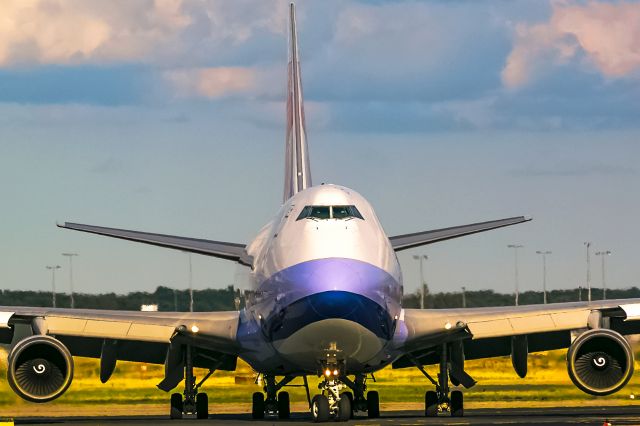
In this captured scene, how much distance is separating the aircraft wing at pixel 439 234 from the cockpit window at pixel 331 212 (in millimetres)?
3896

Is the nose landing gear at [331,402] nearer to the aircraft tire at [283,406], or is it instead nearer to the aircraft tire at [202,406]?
the aircraft tire at [283,406]

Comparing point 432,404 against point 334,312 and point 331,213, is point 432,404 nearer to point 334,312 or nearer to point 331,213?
point 331,213

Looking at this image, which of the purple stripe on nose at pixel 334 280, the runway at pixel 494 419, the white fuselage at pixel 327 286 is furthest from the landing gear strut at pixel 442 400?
the purple stripe on nose at pixel 334 280

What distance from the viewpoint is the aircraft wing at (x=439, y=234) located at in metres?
35.0

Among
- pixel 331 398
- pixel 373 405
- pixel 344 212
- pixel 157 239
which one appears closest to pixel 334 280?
pixel 344 212

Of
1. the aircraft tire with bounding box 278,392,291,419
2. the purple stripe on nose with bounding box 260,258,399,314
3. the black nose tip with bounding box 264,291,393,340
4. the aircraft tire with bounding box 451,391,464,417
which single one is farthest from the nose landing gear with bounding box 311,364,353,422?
the aircraft tire with bounding box 278,392,291,419

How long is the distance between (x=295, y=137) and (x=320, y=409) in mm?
19442

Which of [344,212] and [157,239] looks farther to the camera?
[157,239]

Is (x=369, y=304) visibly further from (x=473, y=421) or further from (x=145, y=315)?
(x=145, y=315)

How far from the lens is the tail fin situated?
47031 mm

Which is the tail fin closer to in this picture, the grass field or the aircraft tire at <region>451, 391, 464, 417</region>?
the grass field

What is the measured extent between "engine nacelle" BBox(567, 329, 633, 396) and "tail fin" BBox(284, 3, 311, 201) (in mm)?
13545

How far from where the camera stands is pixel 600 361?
3481cm

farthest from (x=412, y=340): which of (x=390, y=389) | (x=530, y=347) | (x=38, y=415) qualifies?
(x=390, y=389)
